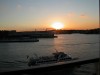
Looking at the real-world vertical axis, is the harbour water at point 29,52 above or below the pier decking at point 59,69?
below

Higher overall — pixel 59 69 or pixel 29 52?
pixel 59 69

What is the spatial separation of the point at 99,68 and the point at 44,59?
24.6 metres

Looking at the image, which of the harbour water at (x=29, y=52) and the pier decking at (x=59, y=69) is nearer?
the pier decking at (x=59, y=69)

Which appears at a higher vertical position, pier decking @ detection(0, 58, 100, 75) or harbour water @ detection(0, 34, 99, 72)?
pier decking @ detection(0, 58, 100, 75)

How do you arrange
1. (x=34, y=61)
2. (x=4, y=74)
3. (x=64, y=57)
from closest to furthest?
(x=4, y=74) < (x=34, y=61) < (x=64, y=57)

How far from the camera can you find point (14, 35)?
4267 inches

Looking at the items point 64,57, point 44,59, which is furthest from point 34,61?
point 64,57

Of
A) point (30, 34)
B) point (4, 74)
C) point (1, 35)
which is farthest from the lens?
point (30, 34)

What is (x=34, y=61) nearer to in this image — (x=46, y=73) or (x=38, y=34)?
(x=46, y=73)

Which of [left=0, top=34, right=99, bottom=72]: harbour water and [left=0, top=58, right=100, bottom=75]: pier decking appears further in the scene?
[left=0, top=34, right=99, bottom=72]: harbour water

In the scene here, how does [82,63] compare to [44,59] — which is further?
[44,59]

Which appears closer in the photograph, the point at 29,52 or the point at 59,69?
the point at 59,69

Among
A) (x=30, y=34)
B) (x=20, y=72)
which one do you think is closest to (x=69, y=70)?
(x=20, y=72)

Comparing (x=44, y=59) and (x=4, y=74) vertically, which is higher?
(x=4, y=74)
